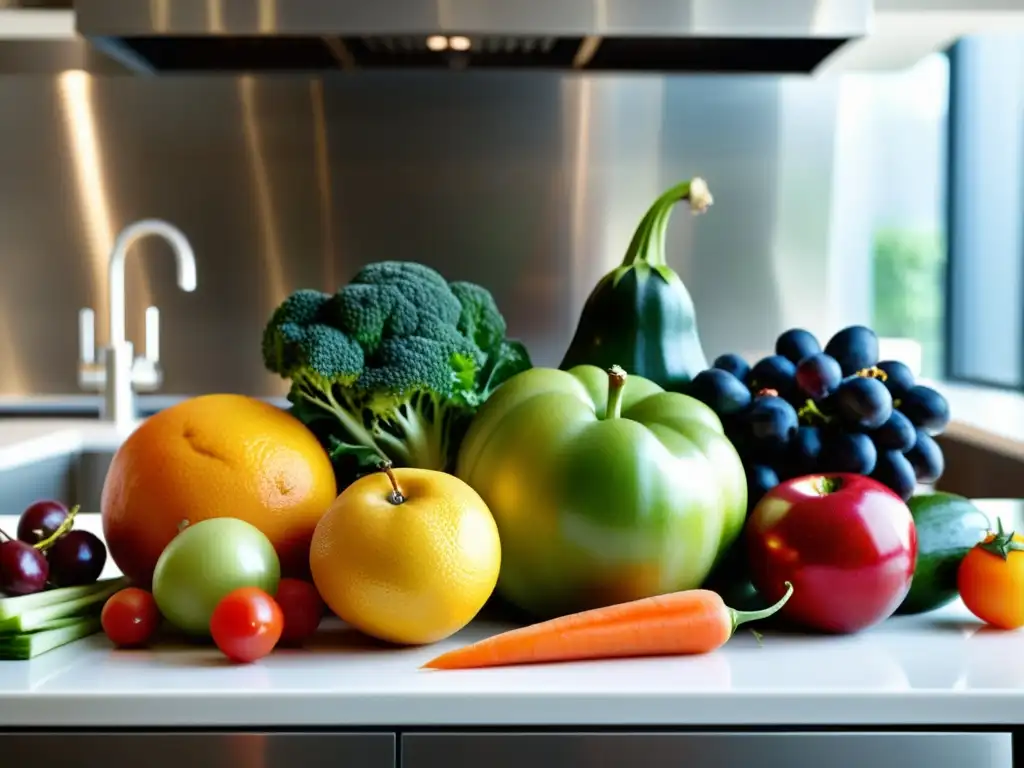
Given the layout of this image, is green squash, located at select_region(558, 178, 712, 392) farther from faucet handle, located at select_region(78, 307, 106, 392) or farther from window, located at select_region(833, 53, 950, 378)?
window, located at select_region(833, 53, 950, 378)

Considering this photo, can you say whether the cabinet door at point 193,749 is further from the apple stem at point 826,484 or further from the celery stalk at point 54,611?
the apple stem at point 826,484

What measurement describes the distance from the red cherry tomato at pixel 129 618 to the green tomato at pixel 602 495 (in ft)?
0.73

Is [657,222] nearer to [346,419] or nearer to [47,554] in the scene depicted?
[346,419]

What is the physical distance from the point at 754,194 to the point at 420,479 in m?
2.68

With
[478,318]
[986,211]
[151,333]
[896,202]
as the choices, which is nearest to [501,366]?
[478,318]

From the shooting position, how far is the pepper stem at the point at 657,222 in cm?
95

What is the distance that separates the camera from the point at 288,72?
10.3ft

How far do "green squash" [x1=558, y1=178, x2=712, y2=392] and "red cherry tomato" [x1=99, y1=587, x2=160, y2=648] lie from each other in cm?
40

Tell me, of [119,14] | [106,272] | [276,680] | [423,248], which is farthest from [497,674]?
[106,272]

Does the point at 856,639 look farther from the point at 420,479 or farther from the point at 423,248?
the point at 423,248

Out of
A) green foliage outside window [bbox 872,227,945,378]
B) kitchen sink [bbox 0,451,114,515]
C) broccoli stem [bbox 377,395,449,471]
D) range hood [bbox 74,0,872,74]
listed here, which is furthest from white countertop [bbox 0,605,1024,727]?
green foliage outside window [bbox 872,227,945,378]

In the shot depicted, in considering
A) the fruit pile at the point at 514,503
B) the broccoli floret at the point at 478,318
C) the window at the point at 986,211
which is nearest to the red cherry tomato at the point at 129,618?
the fruit pile at the point at 514,503

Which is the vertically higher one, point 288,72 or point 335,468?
point 288,72

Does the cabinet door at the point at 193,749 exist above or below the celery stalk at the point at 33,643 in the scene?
below
